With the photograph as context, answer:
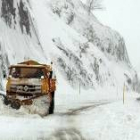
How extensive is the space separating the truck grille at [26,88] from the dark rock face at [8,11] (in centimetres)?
2569

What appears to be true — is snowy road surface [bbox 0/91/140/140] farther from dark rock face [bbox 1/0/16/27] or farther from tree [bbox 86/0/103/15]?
tree [bbox 86/0/103/15]

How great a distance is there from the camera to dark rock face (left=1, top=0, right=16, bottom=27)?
158 ft

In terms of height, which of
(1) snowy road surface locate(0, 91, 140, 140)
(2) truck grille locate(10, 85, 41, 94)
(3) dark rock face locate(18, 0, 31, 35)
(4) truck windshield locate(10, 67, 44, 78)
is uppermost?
(3) dark rock face locate(18, 0, 31, 35)

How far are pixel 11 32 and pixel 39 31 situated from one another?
16452 mm

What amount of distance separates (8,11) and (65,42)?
21319 millimetres

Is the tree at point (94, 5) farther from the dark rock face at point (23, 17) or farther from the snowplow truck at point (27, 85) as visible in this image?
the snowplow truck at point (27, 85)

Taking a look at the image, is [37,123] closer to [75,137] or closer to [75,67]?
[75,137]

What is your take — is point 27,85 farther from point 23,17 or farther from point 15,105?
point 23,17

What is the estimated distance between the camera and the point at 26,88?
22953 millimetres

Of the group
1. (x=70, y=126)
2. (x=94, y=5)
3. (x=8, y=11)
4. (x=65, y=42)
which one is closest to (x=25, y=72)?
(x=70, y=126)

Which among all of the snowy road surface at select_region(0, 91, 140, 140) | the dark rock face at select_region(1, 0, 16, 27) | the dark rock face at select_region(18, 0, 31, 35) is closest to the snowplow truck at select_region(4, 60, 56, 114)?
the snowy road surface at select_region(0, 91, 140, 140)

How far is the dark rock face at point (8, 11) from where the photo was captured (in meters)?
48.0

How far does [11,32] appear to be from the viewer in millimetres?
48219

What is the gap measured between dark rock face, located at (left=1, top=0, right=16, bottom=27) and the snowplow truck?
966 inches
